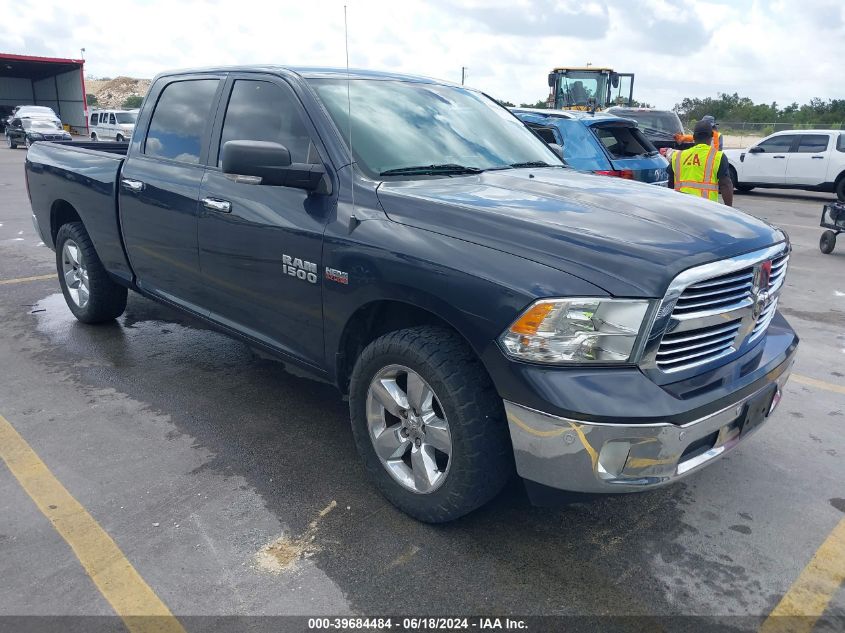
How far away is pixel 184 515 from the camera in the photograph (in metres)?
3.04

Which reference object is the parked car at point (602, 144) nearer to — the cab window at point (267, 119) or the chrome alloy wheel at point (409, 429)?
the cab window at point (267, 119)

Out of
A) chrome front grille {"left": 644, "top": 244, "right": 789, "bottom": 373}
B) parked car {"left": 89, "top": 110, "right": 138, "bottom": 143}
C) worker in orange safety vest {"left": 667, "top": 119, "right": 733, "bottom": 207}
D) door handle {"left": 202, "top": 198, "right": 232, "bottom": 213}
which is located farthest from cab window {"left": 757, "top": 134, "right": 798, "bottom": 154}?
parked car {"left": 89, "top": 110, "right": 138, "bottom": 143}

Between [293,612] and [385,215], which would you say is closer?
[293,612]

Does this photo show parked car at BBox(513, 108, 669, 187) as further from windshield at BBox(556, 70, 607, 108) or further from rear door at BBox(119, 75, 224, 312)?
windshield at BBox(556, 70, 607, 108)

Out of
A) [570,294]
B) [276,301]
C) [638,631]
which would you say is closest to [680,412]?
[570,294]

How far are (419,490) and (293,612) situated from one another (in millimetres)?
706

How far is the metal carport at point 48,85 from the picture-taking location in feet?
130

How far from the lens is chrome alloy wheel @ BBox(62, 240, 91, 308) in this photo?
5.36 meters

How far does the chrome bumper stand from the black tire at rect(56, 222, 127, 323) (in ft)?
12.8

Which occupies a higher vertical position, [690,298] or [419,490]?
[690,298]

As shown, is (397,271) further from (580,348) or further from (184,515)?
(184,515)

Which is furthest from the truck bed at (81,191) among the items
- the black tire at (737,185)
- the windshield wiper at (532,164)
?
the black tire at (737,185)

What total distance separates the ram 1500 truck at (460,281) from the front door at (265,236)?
1 centimetres

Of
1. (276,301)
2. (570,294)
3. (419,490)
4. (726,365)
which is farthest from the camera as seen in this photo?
(276,301)
